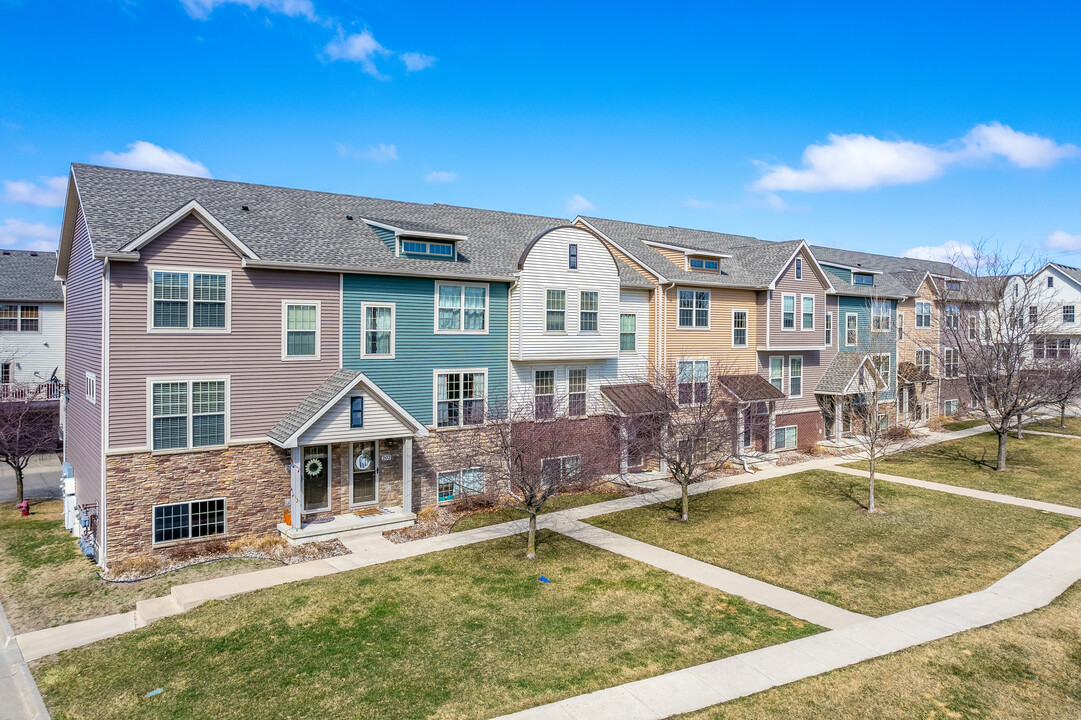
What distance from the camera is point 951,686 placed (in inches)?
418

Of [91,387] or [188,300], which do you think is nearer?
[188,300]

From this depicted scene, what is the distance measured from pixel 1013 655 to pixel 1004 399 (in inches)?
809

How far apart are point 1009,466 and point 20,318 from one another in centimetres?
4871

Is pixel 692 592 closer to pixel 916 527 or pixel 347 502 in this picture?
pixel 916 527

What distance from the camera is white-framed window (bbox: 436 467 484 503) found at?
877 inches

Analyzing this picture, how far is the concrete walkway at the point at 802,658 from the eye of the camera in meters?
9.97

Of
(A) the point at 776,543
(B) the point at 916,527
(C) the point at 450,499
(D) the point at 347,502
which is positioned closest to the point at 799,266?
(B) the point at 916,527

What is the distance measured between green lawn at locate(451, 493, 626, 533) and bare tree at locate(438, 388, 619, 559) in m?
0.40

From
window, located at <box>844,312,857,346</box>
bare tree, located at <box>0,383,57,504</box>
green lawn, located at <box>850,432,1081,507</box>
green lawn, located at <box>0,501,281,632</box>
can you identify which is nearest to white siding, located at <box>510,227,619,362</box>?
green lawn, located at <box>0,501,281,632</box>

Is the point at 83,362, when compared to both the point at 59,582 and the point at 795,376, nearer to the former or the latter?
the point at 59,582

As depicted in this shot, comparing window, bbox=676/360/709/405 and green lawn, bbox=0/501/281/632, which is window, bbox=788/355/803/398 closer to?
window, bbox=676/360/709/405

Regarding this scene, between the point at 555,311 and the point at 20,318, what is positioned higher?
the point at 20,318

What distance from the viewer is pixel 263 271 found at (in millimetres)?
18844

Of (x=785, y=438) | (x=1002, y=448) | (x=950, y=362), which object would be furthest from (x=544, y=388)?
(x=950, y=362)
